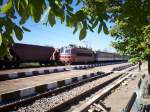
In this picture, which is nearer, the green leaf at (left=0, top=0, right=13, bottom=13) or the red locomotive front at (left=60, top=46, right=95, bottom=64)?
the green leaf at (left=0, top=0, right=13, bottom=13)

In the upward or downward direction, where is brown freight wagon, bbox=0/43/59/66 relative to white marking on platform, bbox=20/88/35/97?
upward

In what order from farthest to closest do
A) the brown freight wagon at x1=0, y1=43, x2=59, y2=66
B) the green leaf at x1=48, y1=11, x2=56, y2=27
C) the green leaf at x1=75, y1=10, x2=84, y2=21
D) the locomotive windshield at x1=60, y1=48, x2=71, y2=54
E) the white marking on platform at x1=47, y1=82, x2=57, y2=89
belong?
the locomotive windshield at x1=60, y1=48, x2=71, y2=54 → the brown freight wagon at x1=0, y1=43, x2=59, y2=66 → the white marking on platform at x1=47, y1=82, x2=57, y2=89 → the green leaf at x1=75, y1=10, x2=84, y2=21 → the green leaf at x1=48, y1=11, x2=56, y2=27

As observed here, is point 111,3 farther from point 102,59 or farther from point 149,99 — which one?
point 102,59

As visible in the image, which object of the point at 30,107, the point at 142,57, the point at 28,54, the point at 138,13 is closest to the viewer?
the point at 138,13

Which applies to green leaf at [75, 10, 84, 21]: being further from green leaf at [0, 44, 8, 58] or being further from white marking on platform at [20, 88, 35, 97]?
white marking on platform at [20, 88, 35, 97]

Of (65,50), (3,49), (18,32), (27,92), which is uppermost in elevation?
(65,50)

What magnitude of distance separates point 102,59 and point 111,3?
216 ft

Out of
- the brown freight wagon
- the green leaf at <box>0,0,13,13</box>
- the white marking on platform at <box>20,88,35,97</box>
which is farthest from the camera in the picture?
the brown freight wagon

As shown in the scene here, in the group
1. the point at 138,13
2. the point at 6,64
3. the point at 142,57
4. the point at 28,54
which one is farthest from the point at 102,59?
the point at 138,13

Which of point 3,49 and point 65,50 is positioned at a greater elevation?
point 65,50

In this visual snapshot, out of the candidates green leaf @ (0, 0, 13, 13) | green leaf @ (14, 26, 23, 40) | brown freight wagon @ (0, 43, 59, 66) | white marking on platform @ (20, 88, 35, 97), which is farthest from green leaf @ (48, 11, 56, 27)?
brown freight wagon @ (0, 43, 59, 66)

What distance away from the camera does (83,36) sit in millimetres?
3691

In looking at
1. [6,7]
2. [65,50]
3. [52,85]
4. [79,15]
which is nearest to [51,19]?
[79,15]

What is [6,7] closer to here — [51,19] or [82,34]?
[51,19]
